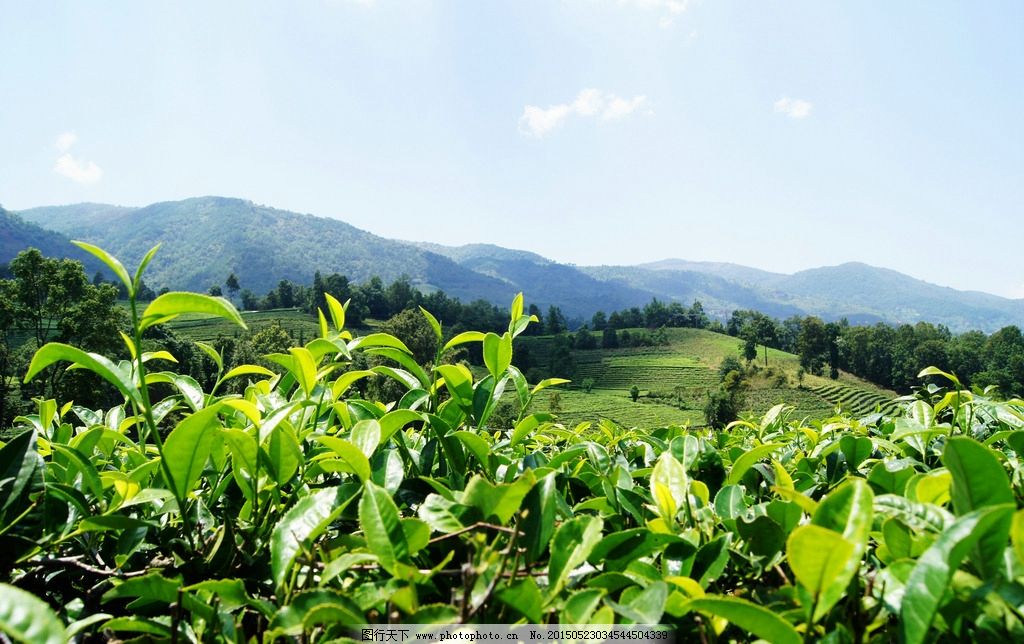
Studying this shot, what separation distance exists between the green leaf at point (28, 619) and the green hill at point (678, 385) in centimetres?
5343

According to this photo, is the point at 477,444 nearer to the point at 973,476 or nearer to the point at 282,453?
the point at 282,453

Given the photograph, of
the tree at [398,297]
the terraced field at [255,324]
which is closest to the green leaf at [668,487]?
the terraced field at [255,324]

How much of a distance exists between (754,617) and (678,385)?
248 feet

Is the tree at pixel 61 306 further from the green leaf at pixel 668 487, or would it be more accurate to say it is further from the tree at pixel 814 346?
the tree at pixel 814 346

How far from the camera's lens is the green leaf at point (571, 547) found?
0.64 m

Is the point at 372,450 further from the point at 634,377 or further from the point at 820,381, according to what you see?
the point at 820,381

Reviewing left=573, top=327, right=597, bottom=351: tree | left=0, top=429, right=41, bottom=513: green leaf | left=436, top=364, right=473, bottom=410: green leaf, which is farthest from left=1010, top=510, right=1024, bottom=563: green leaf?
left=573, top=327, right=597, bottom=351: tree

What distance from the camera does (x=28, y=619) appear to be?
454 mm

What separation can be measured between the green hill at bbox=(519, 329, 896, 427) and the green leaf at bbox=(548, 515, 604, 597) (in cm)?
5316

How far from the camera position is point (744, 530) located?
76 centimetres

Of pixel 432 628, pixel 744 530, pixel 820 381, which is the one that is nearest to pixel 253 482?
pixel 432 628

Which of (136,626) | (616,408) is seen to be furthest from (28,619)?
(616,408)

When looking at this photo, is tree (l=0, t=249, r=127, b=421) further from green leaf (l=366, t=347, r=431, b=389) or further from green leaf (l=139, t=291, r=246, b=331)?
green leaf (l=139, t=291, r=246, b=331)

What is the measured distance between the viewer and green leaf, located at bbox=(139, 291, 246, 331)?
0.68m
